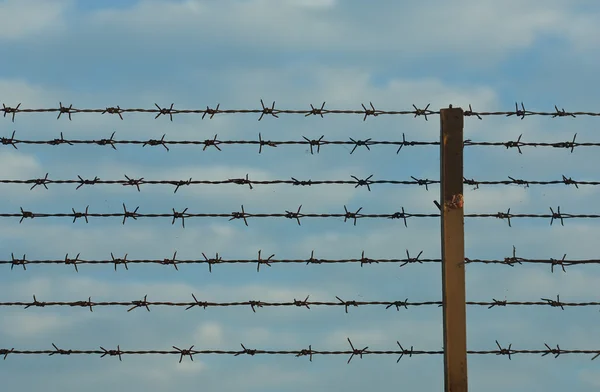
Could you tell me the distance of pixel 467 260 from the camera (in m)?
7.50

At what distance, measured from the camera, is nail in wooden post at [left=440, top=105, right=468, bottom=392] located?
735 centimetres

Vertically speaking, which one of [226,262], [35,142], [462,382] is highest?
[35,142]

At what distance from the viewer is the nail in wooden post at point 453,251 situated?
735 cm

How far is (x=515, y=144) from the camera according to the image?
784cm

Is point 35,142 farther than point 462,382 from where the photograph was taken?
Yes

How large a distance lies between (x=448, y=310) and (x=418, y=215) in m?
0.66

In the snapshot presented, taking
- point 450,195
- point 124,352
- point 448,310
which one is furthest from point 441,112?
point 124,352

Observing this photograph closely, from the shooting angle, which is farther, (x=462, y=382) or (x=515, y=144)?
(x=515, y=144)

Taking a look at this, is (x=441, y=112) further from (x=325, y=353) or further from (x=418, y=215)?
(x=325, y=353)

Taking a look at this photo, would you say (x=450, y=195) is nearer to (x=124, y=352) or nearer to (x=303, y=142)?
(x=303, y=142)

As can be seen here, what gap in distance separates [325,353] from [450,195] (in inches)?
49.9

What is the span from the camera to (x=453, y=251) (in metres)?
7.44

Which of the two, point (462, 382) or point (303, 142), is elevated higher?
point (303, 142)

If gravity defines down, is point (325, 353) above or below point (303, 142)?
below
